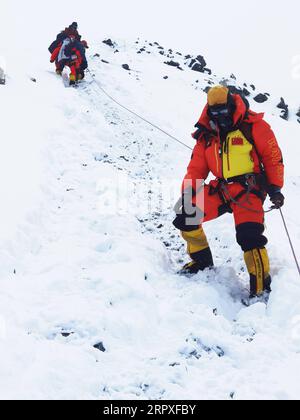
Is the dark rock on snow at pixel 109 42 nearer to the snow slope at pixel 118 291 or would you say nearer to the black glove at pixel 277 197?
the snow slope at pixel 118 291

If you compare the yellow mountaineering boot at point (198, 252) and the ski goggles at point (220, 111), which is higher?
the ski goggles at point (220, 111)

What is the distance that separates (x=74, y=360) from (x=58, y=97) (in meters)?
11.3

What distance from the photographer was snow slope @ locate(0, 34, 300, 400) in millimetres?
4262

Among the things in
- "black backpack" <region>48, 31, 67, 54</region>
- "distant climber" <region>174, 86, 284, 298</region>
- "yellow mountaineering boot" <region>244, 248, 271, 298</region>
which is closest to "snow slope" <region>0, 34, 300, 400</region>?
"yellow mountaineering boot" <region>244, 248, 271, 298</region>

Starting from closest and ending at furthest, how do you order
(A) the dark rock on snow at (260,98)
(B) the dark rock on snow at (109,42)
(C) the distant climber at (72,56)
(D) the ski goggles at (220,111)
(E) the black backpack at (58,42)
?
(D) the ski goggles at (220,111)
(C) the distant climber at (72,56)
(E) the black backpack at (58,42)
(B) the dark rock on snow at (109,42)
(A) the dark rock on snow at (260,98)

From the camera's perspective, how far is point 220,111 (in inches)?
234

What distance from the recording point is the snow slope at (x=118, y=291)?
4.26 meters

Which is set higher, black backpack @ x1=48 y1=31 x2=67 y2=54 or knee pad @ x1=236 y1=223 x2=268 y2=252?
knee pad @ x1=236 y1=223 x2=268 y2=252

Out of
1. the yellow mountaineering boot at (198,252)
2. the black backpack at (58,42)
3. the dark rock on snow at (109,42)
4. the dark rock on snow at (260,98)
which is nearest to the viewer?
the yellow mountaineering boot at (198,252)

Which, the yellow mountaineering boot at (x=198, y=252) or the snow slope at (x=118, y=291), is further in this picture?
the yellow mountaineering boot at (x=198, y=252)

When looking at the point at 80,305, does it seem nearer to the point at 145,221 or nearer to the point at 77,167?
the point at 145,221

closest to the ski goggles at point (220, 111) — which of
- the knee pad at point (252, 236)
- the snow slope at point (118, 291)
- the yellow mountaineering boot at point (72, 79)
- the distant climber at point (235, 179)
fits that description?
the distant climber at point (235, 179)

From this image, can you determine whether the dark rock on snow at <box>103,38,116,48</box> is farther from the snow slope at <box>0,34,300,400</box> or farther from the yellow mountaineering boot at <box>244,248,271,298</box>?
the yellow mountaineering boot at <box>244,248,271,298</box>

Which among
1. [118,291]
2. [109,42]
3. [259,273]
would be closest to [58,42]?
[109,42]
